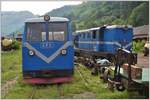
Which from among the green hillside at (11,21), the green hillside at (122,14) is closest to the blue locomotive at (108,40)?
the green hillside at (11,21)

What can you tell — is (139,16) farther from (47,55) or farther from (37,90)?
(37,90)

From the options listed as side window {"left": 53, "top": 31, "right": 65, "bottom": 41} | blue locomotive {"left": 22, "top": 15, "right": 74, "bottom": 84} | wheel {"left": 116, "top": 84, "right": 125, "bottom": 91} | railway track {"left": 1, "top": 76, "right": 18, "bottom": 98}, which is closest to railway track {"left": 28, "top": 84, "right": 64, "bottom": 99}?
blue locomotive {"left": 22, "top": 15, "right": 74, "bottom": 84}

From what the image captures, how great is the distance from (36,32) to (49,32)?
45cm

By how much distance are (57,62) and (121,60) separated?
3042mm

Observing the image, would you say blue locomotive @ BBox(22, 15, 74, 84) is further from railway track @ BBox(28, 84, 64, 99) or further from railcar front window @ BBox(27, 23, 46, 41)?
railway track @ BBox(28, 84, 64, 99)

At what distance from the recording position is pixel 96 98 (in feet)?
33.2

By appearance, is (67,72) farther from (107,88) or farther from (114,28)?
(114,28)

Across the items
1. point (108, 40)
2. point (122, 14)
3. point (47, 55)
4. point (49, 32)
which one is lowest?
point (47, 55)

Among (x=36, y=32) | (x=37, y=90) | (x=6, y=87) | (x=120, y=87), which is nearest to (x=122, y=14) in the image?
(x=36, y=32)

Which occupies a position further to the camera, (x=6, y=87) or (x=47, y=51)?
(x=47, y=51)

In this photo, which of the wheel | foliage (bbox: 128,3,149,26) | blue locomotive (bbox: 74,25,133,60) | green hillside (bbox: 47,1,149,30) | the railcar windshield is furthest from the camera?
green hillside (bbox: 47,1,149,30)

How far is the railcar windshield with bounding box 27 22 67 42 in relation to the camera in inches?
531

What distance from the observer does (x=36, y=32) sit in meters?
13.5

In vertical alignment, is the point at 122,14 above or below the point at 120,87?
above
